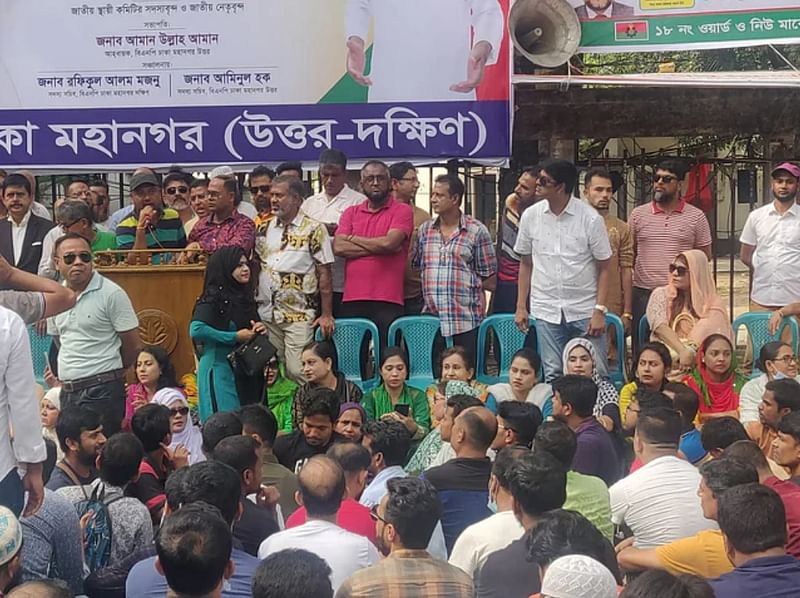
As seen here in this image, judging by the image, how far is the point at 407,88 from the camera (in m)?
8.40

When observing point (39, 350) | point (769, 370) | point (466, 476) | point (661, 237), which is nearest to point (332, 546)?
point (466, 476)

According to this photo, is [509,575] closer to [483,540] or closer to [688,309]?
[483,540]

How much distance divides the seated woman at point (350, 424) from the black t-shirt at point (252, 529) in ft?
4.80

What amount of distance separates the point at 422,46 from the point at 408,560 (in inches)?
219

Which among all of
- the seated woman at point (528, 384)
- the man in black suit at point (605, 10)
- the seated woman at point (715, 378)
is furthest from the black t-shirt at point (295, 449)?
the man in black suit at point (605, 10)

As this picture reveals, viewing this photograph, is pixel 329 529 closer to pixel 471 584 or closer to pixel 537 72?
pixel 471 584

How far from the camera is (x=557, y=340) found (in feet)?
23.6

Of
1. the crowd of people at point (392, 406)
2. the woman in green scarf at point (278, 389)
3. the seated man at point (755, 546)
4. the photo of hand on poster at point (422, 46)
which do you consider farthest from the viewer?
the photo of hand on poster at point (422, 46)

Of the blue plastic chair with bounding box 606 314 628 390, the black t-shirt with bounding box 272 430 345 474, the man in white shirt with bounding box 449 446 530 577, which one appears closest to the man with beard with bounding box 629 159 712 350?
the blue plastic chair with bounding box 606 314 628 390

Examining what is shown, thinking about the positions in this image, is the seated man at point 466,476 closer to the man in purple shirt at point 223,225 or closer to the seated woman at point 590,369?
the seated woman at point 590,369

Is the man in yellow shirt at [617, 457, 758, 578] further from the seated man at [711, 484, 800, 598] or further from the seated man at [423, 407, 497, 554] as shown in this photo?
the seated man at [423, 407, 497, 554]

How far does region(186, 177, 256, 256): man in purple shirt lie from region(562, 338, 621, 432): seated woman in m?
2.18

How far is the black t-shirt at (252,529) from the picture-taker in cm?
423

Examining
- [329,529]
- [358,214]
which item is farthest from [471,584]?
[358,214]
